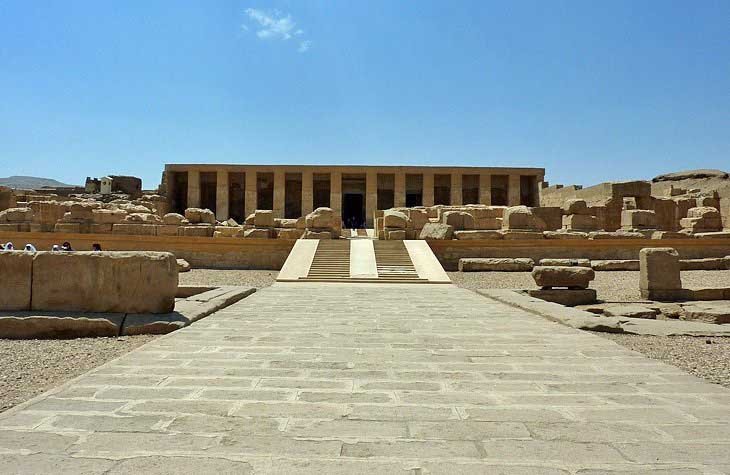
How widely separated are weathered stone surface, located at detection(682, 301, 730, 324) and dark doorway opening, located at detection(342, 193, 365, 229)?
25.8 meters

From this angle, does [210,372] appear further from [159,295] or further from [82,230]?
[82,230]

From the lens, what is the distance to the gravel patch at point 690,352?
4.20m

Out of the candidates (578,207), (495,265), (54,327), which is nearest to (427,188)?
(578,207)

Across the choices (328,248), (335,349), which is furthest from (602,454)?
(328,248)

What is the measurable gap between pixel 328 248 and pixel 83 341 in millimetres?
9726

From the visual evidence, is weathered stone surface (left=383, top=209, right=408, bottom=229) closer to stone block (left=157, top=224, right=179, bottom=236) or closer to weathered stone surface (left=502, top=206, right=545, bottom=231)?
weathered stone surface (left=502, top=206, right=545, bottom=231)

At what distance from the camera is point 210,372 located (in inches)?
144

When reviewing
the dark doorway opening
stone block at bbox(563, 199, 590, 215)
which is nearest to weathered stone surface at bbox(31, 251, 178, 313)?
stone block at bbox(563, 199, 590, 215)

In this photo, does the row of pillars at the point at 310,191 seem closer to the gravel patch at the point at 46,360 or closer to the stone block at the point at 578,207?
the stone block at the point at 578,207

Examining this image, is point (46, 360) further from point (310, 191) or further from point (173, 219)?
point (310, 191)

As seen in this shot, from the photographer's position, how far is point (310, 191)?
2978 centimetres

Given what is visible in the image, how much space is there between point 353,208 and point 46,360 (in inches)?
1195

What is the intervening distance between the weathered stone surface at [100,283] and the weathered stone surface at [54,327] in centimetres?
31

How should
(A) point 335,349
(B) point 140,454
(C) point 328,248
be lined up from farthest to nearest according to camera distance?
(C) point 328,248 < (A) point 335,349 < (B) point 140,454
